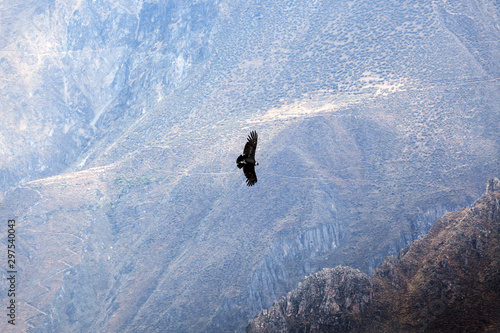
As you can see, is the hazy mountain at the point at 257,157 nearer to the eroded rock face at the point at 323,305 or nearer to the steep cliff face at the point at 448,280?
the eroded rock face at the point at 323,305

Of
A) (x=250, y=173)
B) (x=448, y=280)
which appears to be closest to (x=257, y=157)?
(x=448, y=280)

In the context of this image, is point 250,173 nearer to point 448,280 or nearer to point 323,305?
point 323,305

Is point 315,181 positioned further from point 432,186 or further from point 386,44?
point 386,44

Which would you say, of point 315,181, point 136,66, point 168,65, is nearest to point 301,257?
point 315,181

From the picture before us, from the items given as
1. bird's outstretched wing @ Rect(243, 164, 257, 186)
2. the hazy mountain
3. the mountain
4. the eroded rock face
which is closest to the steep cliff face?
the mountain

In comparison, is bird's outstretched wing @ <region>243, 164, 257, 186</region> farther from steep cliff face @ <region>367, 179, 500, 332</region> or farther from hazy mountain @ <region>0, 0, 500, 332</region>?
hazy mountain @ <region>0, 0, 500, 332</region>

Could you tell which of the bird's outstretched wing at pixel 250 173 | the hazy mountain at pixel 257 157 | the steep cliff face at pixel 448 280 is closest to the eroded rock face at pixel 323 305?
the steep cliff face at pixel 448 280

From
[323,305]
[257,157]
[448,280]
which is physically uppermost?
[257,157]
